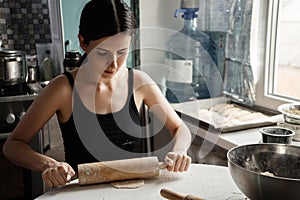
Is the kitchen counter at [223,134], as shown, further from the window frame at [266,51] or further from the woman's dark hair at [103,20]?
the woman's dark hair at [103,20]

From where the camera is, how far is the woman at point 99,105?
1220 mm

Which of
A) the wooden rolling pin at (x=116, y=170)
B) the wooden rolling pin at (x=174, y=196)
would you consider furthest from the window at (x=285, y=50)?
the wooden rolling pin at (x=174, y=196)

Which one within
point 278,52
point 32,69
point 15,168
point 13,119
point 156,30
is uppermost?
point 156,30

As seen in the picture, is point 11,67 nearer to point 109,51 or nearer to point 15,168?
point 15,168

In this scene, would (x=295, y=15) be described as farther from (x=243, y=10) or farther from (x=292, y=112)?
(x=292, y=112)

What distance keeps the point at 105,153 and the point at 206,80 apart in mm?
1019

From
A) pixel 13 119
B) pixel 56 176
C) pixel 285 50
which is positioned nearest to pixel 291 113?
pixel 285 50

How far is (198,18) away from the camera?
86.0 inches

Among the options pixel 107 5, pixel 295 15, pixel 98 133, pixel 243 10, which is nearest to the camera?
pixel 107 5

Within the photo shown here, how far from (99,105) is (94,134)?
12cm

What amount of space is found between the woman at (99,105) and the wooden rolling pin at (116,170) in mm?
71

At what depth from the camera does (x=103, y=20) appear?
4.01ft

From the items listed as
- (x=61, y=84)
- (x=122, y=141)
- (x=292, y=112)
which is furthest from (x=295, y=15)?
(x=61, y=84)

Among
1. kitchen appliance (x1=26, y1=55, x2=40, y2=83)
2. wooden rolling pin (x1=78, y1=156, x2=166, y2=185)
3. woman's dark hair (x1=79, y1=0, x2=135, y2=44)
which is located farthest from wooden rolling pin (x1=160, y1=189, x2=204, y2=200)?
kitchen appliance (x1=26, y1=55, x2=40, y2=83)
